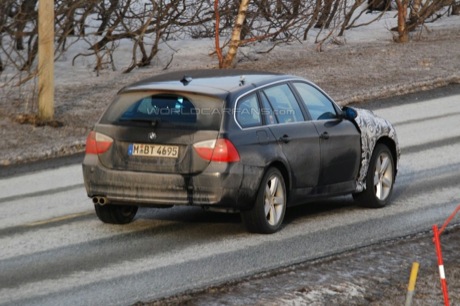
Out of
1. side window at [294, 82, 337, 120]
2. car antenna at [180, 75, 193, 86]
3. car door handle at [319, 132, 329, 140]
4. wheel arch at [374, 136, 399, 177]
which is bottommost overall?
wheel arch at [374, 136, 399, 177]

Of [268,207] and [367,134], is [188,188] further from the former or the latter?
[367,134]

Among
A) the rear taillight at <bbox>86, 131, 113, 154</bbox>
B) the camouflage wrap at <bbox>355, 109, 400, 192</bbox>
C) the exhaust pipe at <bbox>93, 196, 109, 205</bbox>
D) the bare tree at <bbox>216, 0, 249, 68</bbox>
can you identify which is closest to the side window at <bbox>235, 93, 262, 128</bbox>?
the rear taillight at <bbox>86, 131, 113, 154</bbox>

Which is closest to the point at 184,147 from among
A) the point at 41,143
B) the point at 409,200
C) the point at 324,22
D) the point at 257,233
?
the point at 257,233

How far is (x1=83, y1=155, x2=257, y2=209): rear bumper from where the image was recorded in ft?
37.8

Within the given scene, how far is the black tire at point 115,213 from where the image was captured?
485 inches

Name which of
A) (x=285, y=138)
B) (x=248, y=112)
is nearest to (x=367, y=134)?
(x=285, y=138)

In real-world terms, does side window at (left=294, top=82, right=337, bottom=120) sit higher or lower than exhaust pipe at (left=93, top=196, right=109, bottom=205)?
higher

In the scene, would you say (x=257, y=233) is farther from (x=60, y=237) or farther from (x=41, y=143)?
(x=41, y=143)

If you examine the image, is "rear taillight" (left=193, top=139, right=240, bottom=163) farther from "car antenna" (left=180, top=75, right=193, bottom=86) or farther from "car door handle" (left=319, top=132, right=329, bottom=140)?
"car door handle" (left=319, top=132, right=329, bottom=140)

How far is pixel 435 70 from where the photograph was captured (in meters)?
25.6

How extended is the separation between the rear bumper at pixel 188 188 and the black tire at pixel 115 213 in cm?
65

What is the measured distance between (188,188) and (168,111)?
758mm

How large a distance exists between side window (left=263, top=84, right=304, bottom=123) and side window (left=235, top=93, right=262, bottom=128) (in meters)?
0.28

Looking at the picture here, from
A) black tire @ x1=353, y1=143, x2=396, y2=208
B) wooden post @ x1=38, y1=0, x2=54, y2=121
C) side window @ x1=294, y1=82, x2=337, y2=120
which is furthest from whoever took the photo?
wooden post @ x1=38, y1=0, x2=54, y2=121
